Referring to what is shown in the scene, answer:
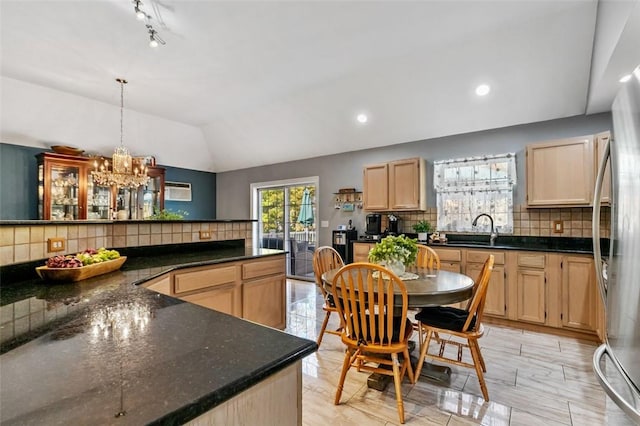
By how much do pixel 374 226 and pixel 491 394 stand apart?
2.95 m

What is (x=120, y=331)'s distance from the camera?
3.13 ft

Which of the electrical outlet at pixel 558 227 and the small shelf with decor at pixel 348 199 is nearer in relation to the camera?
the electrical outlet at pixel 558 227

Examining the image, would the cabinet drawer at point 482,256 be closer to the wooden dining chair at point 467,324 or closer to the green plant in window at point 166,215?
the wooden dining chair at point 467,324

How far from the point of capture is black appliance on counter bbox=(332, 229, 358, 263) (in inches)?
203

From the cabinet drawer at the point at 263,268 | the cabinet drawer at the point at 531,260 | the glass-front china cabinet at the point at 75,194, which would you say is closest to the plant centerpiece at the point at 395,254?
the cabinet drawer at the point at 263,268

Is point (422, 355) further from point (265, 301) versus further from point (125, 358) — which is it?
point (125, 358)

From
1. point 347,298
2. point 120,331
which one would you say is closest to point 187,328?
point 120,331

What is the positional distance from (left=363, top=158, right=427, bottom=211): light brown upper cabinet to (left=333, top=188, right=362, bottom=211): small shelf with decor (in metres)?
0.43

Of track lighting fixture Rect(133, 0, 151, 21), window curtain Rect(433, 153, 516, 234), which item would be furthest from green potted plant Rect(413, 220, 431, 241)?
track lighting fixture Rect(133, 0, 151, 21)

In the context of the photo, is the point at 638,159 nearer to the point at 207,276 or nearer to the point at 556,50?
the point at 207,276

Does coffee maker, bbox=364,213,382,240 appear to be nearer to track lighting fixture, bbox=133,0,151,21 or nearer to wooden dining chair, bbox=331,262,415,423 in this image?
wooden dining chair, bbox=331,262,415,423

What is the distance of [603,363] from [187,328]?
1650mm

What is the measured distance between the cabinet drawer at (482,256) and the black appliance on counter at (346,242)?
1.86 meters

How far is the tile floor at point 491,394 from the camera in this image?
1.91 m
